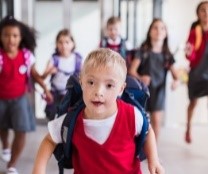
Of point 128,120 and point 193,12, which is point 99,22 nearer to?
point 193,12

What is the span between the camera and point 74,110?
61.1 inches

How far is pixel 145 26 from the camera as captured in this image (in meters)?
4.54

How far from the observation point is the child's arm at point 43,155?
1436 millimetres

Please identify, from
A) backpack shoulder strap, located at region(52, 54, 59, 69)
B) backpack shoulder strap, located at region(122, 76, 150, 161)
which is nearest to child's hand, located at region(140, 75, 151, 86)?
backpack shoulder strap, located at region(52, 54, 59, 69)

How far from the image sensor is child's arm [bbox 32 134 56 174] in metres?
1.44

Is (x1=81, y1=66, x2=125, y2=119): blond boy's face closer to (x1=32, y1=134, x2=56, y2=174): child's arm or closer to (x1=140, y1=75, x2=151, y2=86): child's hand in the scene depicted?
(x1=32, y1=134, x2=56, y2=174): child's arm

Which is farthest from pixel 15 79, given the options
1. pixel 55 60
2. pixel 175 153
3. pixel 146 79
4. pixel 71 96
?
pixel 175 153

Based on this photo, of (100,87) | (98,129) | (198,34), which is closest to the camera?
(100,87)

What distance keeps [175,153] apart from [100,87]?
7.31 feet

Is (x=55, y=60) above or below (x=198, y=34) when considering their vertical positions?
below

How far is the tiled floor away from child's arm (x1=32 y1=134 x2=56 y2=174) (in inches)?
59.7

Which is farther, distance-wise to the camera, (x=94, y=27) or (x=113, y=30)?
(x=94, y=27)

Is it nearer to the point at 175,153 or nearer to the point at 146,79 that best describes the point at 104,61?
the point at 146,79

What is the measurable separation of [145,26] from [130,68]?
1.36 m
